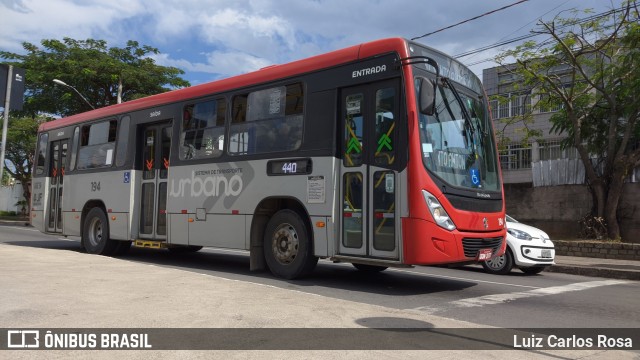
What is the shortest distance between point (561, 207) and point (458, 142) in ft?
38.0

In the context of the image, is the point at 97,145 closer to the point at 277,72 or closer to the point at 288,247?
the point at 277,72

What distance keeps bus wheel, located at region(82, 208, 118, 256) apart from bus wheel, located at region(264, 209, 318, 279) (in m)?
5.09

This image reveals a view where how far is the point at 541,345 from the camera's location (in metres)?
4.95

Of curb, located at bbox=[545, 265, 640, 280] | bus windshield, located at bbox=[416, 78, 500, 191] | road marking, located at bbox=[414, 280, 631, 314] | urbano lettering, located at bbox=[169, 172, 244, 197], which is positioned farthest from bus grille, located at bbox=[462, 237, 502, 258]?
curb, located at bbox=[545, 265, 640, 280]

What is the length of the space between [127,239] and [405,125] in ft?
23.3

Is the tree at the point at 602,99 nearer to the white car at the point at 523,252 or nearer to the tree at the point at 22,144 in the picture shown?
the white car at the point at 523,252

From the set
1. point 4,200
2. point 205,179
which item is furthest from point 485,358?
point 4,200

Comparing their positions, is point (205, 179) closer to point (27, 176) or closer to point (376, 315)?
point (376, 315)

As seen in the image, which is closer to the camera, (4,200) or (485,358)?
(485,358)

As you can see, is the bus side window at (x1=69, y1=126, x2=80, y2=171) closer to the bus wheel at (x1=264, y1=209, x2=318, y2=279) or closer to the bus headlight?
the bus wheel at (x1=264, y1=209, x2=318, y2=279)

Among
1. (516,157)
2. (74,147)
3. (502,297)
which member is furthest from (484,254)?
(516,157)

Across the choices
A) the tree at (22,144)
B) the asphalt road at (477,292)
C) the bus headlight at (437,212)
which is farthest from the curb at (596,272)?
the tree at (22,144)

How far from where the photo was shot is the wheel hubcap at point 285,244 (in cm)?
855

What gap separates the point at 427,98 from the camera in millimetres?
7129
